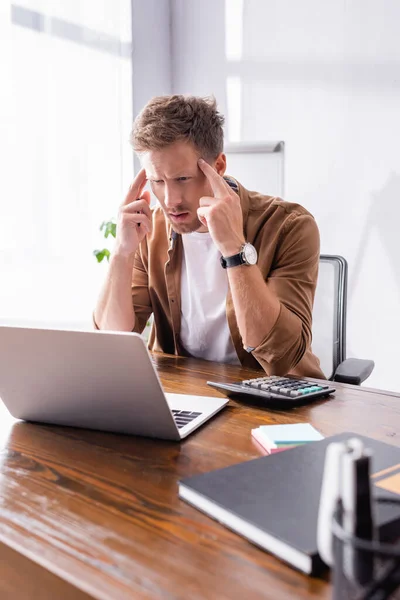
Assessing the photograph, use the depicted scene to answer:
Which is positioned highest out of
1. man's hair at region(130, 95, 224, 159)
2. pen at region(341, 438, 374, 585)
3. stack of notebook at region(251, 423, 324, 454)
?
man's hair at region(130, 95, 224, 159)

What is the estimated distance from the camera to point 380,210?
2.61 meters

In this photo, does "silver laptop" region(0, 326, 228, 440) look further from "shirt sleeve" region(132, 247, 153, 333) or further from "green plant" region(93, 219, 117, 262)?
"green plant" region(93, 219, 117, 262)

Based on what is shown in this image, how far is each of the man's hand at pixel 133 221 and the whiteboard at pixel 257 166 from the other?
861 mm

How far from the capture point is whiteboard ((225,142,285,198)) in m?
2.55

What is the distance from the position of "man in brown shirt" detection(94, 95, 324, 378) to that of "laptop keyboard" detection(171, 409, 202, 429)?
443 millimetres

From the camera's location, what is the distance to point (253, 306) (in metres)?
1.42

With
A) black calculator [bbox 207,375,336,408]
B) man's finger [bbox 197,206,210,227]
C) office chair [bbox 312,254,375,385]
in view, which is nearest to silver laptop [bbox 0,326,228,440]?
black calculator [bbox 207,375,336,408]

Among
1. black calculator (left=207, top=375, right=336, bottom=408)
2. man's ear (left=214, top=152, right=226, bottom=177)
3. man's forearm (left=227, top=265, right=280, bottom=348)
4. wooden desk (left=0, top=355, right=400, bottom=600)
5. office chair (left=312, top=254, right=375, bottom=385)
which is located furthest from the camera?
office chair (left=312, top=254, right=375, bottom=385)

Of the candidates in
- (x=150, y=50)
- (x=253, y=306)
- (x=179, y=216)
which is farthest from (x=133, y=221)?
(x=150, y=50)

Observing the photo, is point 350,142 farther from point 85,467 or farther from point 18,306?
point 85,467

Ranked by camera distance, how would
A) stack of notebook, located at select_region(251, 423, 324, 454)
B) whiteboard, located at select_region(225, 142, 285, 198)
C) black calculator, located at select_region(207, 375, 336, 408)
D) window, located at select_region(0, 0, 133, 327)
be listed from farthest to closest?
window, located at select_region(0, 0, 133, 327), whiteboard, located at select_region(225, 142, 285, 198), black calculator, located at select_region(207, 375, 336, 408), stack of notebook, located at select_region(251, 423, 324, 454)

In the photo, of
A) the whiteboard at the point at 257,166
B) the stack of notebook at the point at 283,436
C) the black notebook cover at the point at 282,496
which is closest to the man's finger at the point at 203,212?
the stack of notebook at the point at 283,436

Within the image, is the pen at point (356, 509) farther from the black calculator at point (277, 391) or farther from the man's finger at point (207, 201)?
the man's finger at point (207, 201)

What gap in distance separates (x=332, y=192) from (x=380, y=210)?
0.25m
